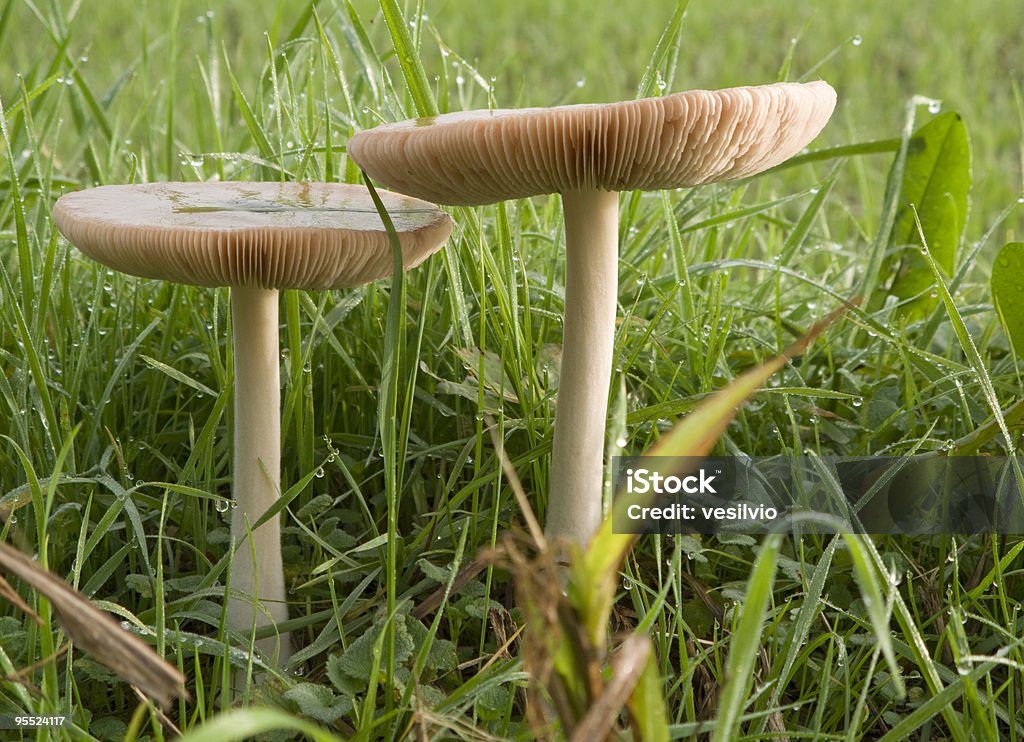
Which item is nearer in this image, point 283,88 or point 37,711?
point 37,711

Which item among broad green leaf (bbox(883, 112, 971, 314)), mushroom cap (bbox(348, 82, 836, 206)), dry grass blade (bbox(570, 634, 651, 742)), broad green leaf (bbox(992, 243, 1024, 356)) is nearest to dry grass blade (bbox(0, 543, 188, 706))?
dry grass blade (bbox(570, 634, 651, 742))

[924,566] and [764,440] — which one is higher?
[764,440]

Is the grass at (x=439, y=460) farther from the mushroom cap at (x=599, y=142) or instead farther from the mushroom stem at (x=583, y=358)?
the mushroom cap at (x=599, y=142)

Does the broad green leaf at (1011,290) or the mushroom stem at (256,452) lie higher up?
the broad green leaf at (1011,290)

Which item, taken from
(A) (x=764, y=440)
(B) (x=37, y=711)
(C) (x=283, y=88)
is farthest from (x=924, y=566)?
(C) (x=283, y=88)

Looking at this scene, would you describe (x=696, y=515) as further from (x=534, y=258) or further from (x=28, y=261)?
(x=28, y=261)
